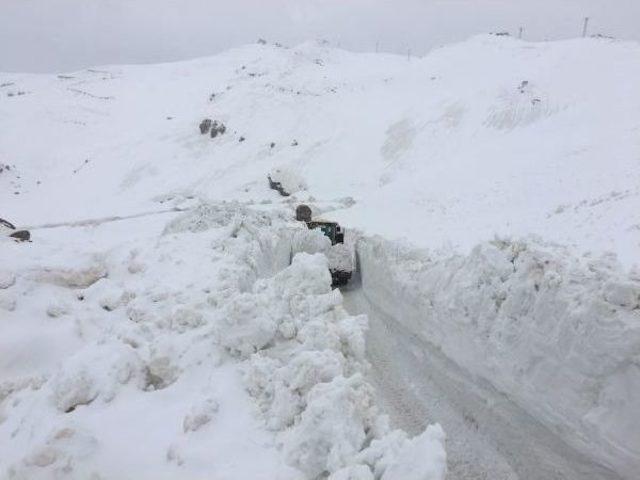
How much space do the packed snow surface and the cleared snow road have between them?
0.82 feet

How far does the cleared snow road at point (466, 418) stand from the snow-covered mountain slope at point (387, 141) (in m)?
4.24

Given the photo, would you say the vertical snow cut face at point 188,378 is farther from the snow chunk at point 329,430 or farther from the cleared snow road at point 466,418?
the cleared snow road at point 466,418

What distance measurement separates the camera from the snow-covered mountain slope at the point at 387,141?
2181 centimetres

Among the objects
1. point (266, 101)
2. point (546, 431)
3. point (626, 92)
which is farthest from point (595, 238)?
point (266, 101)

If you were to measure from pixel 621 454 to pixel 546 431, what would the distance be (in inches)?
68.9

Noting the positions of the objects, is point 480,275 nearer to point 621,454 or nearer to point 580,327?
point 580,327

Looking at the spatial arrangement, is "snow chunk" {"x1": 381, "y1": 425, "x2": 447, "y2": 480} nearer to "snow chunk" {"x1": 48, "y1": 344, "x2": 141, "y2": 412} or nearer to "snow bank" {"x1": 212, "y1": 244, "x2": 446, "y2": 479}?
"snow bank" {"x1": 212, "y1": 244, "x2": 446, "y2": 479}

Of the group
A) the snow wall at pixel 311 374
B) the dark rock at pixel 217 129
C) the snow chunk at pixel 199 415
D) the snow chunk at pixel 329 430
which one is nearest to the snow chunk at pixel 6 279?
the snow wall at pixel 311 374

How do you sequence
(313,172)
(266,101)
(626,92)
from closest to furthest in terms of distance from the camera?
(626,92), (313,172), (266,101)

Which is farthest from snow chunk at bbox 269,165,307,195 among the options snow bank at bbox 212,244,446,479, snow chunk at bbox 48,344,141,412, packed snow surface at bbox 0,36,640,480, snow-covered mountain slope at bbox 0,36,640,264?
snow chunk at bbox 48,344,141,412

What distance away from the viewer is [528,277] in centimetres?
1238

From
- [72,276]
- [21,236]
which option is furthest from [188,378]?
[21,236]

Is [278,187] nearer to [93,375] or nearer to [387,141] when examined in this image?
[387,141]

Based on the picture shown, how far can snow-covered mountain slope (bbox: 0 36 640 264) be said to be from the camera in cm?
2181
